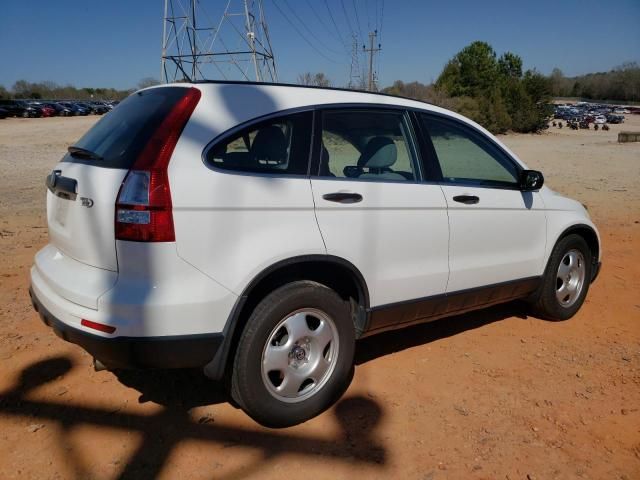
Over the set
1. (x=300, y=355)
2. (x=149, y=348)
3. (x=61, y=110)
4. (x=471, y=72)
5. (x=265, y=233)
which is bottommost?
(x=300, y=355)

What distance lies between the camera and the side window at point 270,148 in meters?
2.59

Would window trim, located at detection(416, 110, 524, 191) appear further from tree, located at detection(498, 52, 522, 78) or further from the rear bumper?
tree, located at detection(498, 52, 522, 78)

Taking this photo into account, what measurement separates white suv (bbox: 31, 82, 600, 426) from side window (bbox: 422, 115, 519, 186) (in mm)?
16

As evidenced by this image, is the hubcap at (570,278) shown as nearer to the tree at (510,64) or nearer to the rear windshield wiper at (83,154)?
the rear windshield wiper at (83,154)

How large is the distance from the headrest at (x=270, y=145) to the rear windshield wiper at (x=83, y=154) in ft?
2.65

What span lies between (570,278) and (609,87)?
153412 mm

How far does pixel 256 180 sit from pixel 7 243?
5216 mm

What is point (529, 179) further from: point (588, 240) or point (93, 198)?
point (93, 198)

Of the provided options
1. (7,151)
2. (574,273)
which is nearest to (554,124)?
(7,151)

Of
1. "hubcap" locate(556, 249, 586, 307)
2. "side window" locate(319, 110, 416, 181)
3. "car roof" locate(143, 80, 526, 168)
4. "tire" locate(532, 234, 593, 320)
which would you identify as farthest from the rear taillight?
"hubcap" locate(556, 249, 586, 307)

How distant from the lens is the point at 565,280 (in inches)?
178

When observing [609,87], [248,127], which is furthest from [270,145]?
[609,87]

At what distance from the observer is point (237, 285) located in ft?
8.27

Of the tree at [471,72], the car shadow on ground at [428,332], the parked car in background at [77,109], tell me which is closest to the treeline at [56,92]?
the parked car in background at [77,109]
